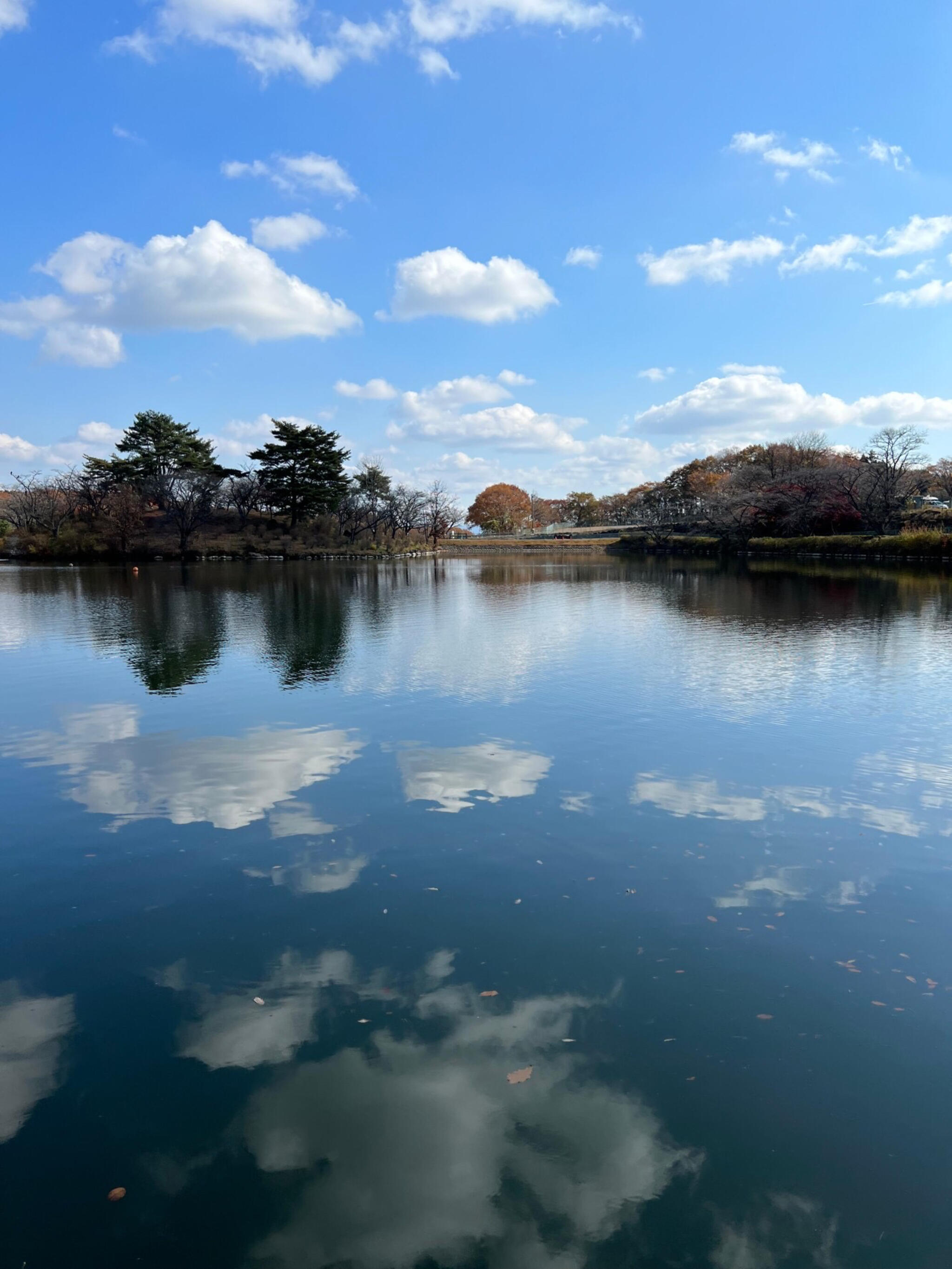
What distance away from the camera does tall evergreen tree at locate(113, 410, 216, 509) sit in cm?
7475

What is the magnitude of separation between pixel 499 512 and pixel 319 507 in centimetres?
6192

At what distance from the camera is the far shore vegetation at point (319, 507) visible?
A: 63688 mm

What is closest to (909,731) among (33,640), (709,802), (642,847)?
(709,802)

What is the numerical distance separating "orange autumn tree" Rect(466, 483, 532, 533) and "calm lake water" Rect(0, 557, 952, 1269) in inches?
4858

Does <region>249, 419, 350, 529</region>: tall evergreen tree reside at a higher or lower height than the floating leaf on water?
higher

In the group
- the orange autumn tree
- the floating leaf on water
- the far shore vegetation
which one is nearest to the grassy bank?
the far shore vegetation

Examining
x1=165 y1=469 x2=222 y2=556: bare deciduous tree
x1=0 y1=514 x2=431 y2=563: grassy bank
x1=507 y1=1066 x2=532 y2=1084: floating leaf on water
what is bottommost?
x1=507 y1=1066 x2=532 y2=1084: floating leaf on water

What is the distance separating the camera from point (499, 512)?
135m

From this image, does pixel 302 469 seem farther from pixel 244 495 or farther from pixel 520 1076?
pixel 520 1076

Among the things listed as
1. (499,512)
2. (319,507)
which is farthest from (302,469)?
(499,512)

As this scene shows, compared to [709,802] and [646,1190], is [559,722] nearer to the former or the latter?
[709,802]

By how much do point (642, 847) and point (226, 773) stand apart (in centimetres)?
553

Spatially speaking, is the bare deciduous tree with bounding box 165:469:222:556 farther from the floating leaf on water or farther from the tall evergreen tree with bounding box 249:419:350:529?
the floating leaf on water

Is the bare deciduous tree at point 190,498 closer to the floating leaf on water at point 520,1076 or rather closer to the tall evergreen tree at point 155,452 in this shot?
the tall evergreen tree at point 155,452
